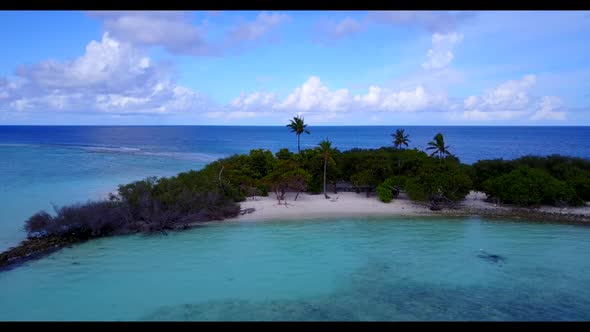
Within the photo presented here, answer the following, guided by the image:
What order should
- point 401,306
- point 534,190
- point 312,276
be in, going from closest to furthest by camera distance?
point 401,306, point 312,276, point 534,190

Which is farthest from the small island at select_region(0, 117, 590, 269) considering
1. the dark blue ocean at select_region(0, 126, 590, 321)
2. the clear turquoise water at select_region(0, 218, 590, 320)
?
the clear turquoise water at select_region(0, 218, 590, 320)

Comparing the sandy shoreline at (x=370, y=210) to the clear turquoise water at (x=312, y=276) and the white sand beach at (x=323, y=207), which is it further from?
the clear turquoise water at (x=312, y=276)

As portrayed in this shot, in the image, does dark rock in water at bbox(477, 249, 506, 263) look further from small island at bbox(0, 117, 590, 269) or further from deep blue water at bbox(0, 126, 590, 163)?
deep blue water at bbox(0, 126, 590, 163)

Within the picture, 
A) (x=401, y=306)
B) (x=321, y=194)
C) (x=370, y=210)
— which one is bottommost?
(x=401, y=306)

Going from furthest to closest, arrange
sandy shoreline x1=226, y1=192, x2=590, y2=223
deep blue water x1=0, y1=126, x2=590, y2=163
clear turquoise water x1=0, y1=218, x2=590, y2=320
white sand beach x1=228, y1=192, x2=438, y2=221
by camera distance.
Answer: deep blue water x1=0, y1=126, x2=590, y2=163
white sand beach x1=228, y1=192, x2=438, y2=221
sandy shoreline x1=226, y1=192, x2=590, y2=223
clear turquoise water x1=0, y1=218, x2=590, y2=320

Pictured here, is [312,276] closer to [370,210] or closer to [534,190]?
[370,210]

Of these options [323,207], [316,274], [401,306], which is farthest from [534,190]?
[316,274]

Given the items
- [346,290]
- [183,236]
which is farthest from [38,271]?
[346,290]
